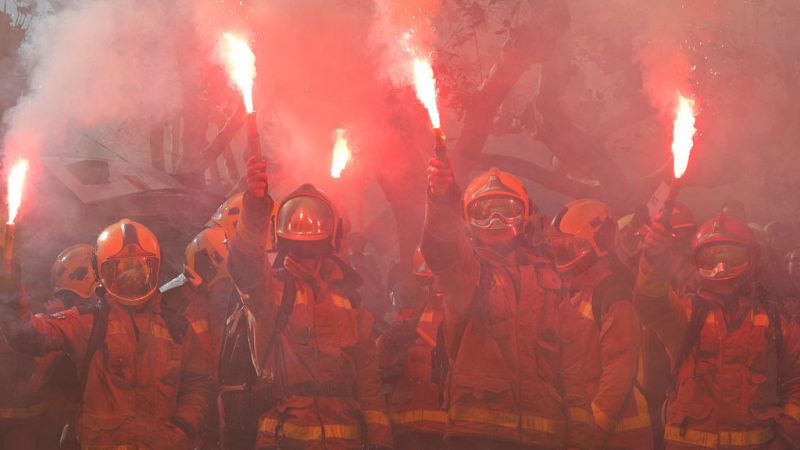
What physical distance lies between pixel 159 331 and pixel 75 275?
254 centimetres

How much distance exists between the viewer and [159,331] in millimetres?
6723

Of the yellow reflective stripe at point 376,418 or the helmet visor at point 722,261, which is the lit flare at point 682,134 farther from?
the yellow reflective stripe at point 376,418

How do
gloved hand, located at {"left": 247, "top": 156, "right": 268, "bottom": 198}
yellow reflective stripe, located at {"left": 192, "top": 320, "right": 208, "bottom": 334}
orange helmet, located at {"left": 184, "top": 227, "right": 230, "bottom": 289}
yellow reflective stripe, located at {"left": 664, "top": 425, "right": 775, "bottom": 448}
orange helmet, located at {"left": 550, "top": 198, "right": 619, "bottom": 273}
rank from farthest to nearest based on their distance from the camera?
orange helmet, located at {"left": 184, "top": 227, "right": 230, "bottom": 289}
yellow reflective stripe, located at {"left": 192, "top": 320, "right": 208, "bottom": 334}
orange helmet, located at {"left": 550, "top": 198, "right": 619, "bottom": 273}
yellow reflective stripe, located at {"left": 664, "top": 425, "right": 775, "bottom": 448}
gloved hand, located at {"left": 247, "top": 156, "right": 268, "bottom": 198}

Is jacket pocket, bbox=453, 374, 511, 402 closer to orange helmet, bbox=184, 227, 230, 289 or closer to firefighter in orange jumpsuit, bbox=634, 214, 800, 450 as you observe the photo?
firefighter in orange jumpsuit, bbox=634, 214, 800, 450

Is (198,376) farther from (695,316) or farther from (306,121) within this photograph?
(306,121)

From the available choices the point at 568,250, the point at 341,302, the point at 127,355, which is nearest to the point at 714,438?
the point at 568,250

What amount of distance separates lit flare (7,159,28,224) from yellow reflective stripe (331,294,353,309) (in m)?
2.11

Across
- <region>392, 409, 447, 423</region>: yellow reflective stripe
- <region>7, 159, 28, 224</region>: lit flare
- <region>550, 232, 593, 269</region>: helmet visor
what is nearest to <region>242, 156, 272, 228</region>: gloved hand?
<region>7, 159, 28, 224</region>: lit flare

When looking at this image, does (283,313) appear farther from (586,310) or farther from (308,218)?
(586,310)

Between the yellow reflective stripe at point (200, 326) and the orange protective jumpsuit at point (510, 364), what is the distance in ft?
6.85

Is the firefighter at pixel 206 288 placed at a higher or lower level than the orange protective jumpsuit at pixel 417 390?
higher

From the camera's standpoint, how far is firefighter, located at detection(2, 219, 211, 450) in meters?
6.38

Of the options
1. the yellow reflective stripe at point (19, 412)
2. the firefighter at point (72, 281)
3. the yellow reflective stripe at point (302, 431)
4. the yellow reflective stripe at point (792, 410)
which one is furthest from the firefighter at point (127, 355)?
the yellow reflective stripe at point (792, 410)

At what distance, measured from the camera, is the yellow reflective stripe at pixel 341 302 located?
6.47 m
